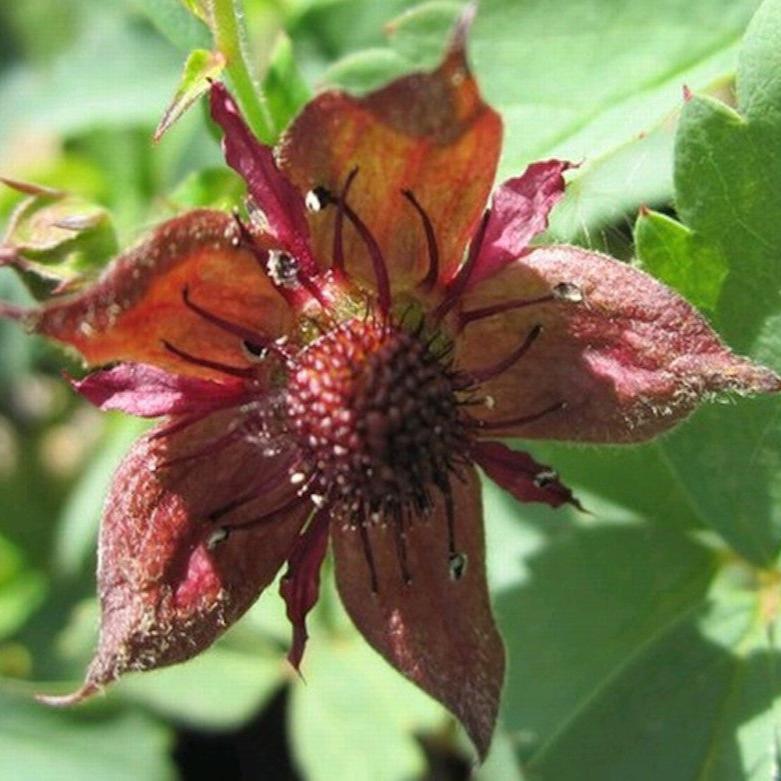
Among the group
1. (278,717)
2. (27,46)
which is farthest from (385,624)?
(27,46)

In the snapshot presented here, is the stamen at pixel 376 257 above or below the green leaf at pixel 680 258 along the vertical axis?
above

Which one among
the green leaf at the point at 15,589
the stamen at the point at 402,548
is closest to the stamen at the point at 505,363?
the stamen at the point at 402,548

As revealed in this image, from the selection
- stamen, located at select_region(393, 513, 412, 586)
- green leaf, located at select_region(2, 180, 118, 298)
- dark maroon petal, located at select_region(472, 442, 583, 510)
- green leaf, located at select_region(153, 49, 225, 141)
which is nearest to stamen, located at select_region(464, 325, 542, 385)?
dark maroon petal, located at select_region(472, 442, 583, 510)

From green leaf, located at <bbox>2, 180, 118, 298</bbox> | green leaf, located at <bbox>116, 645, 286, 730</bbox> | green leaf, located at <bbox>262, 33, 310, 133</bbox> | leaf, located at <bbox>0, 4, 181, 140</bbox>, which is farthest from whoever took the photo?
leaf, located at <bbox>0, 4, 181, 140</bbox>

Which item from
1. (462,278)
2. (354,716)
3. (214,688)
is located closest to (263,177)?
(462,278)

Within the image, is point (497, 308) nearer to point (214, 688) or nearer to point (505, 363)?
point (505, 363)

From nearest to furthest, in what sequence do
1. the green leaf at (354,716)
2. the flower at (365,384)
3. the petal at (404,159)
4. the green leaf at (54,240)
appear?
the petal at (404,159)
the flower at (365,384)
the green leaf at (54,240)
the green leaf at (354,716)

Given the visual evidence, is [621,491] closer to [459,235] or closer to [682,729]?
[682,729]

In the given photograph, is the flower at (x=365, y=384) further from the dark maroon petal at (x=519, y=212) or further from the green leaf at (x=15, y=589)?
the green leaf at (x=15, y=589)

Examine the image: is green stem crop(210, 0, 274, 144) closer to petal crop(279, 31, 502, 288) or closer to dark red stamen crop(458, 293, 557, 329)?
petal crop(279, 31, 502, 288)
